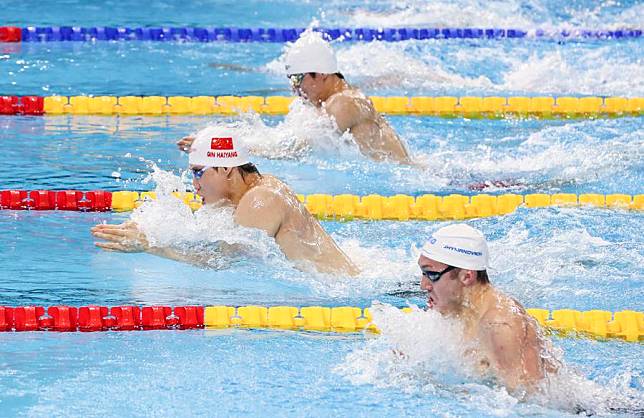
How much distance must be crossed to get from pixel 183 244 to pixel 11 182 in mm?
1727

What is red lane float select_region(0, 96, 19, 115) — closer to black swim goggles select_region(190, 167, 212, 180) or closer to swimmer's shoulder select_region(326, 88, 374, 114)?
swimmer's shoulder select_region(326, 88, 374, 114)

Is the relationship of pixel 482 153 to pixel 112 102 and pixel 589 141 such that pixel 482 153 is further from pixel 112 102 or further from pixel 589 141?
pixel 112 102

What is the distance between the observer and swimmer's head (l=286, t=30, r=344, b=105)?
6.31m

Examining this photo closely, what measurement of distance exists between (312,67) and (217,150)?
1808mm

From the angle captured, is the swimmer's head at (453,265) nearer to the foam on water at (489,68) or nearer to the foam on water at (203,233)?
the foam on water at (203,233)

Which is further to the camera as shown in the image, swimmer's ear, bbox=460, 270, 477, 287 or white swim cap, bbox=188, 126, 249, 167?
white swim cap, bbox=188, 126, 249, 167

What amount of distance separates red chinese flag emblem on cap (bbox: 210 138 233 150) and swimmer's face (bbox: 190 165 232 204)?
3.4 inches

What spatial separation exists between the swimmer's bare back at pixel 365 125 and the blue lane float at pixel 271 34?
3.90 metres

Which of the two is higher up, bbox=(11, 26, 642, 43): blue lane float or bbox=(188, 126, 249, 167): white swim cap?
bbox=(11, 26, 642, 43): blue lane float

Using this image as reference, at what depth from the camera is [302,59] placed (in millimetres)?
6324

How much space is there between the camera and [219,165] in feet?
15.4

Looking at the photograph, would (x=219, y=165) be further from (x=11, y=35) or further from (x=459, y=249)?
(x=11, y=35)

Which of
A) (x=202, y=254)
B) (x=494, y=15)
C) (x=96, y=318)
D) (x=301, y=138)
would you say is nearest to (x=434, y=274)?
(x=96, y=318)

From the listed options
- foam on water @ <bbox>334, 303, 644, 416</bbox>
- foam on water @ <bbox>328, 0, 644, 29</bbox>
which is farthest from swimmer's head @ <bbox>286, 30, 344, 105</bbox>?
foam on water @ <bbox>328, 0, 644, 29</bbox>
